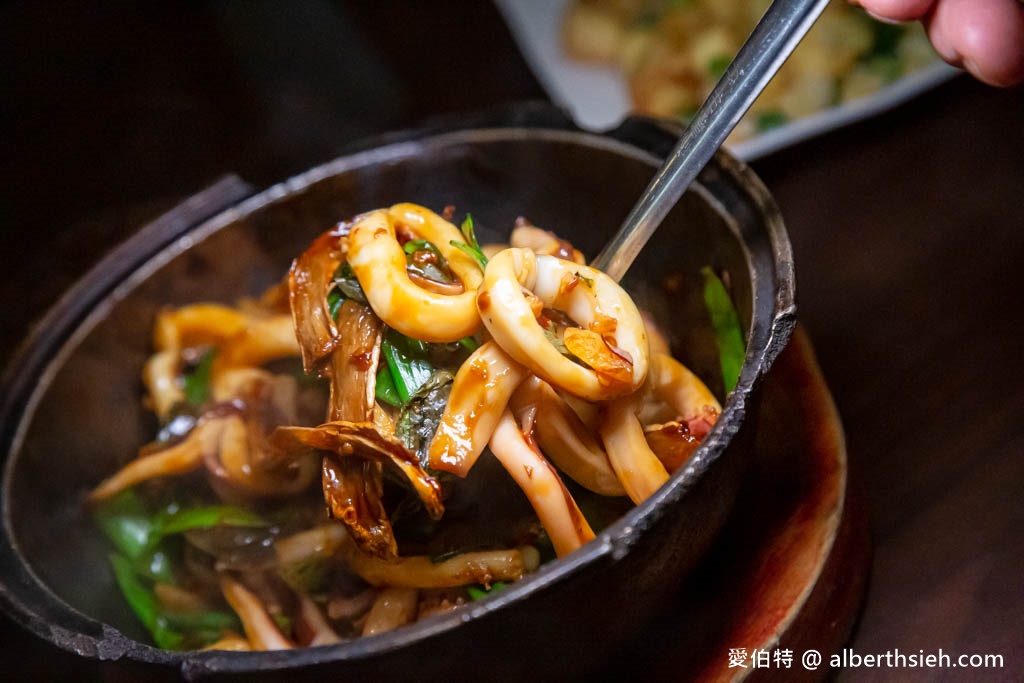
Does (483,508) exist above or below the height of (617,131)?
below

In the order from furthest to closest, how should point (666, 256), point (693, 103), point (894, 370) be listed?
point (693, 103) < point (894, 370) < point (666, 256)

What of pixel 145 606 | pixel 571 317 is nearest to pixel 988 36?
pixel 571 317

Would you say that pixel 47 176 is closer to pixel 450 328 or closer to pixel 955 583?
pixel 450 328

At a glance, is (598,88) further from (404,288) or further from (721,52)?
(404,288)

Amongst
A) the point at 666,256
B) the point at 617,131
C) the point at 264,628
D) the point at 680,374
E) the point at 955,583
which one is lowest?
the point at 264,628

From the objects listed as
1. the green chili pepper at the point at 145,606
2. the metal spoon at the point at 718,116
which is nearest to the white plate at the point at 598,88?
the metal spoon at the point at 718,116

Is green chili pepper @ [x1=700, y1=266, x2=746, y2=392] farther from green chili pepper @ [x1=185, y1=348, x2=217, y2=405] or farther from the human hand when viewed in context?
green chili pepper @ [x1=185, y1=348, x2=217, y2=405]

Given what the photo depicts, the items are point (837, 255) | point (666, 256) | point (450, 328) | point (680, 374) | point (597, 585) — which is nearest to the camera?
point (597, 585)

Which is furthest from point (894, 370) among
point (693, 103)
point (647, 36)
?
point (647, 36)
